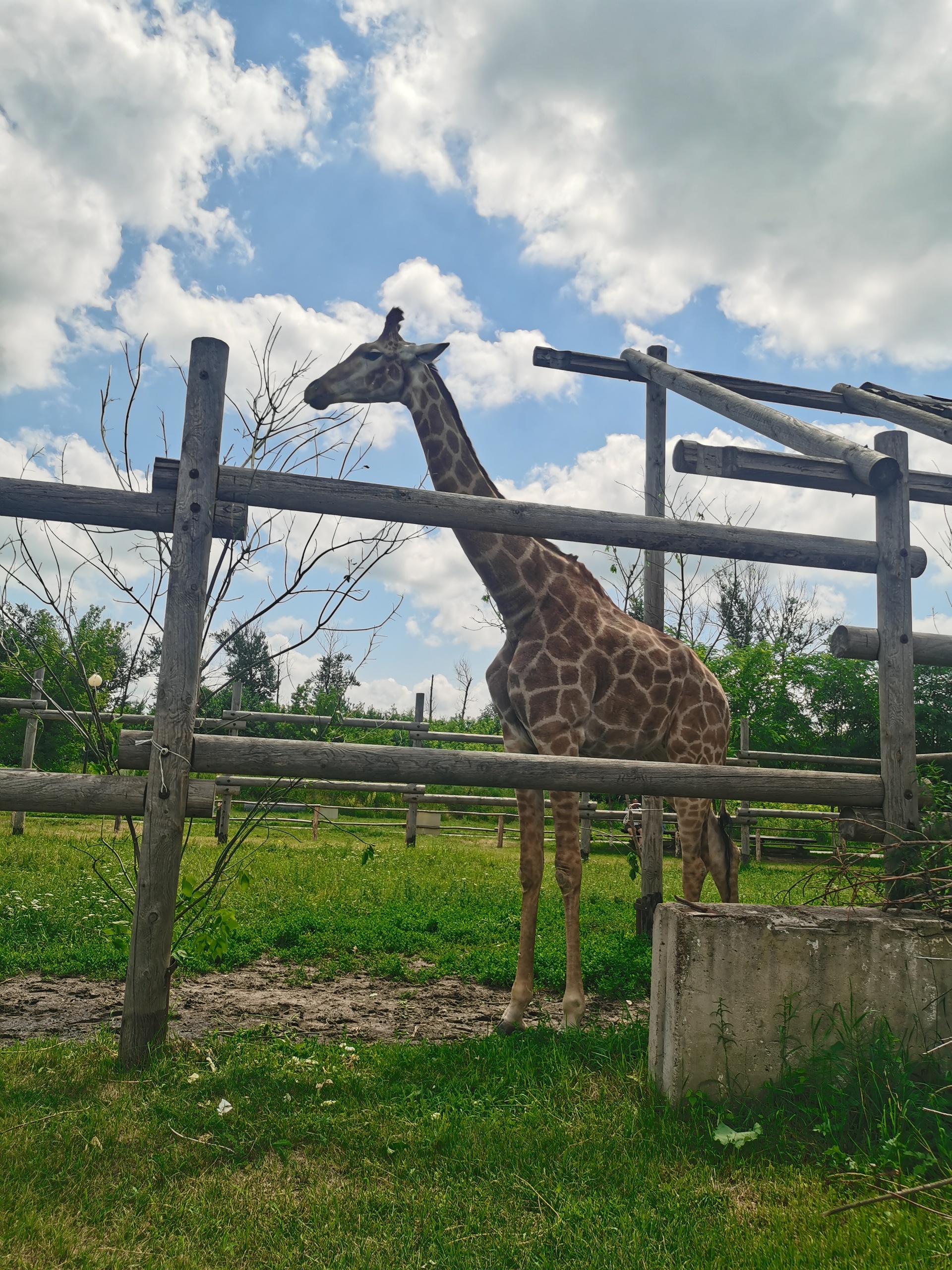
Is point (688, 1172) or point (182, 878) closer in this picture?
point (688, 1172)

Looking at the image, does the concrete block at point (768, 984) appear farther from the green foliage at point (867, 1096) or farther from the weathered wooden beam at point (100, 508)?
the weathered wooden beam at point (100, 508)

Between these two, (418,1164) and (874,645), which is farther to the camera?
(874,645)

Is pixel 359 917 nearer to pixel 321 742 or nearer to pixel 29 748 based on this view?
pixel 321 742

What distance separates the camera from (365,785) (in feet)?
57.6

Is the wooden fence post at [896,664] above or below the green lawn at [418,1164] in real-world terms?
above

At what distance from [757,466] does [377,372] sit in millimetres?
2359

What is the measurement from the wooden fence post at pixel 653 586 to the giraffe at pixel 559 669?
1006 millimetres

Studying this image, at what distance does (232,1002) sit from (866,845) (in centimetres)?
340

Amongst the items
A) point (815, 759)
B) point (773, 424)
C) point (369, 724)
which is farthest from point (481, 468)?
point (815, 759)

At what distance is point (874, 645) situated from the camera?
151 inches

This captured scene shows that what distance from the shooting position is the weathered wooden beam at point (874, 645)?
381 cm

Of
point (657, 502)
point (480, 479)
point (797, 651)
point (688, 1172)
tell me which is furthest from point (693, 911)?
point (797, 651)

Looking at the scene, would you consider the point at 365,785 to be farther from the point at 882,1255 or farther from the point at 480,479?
the point at 882,1255

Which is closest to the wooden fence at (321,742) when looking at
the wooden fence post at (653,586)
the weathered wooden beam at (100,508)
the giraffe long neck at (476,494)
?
the weathered wooden beam at (100,508)
